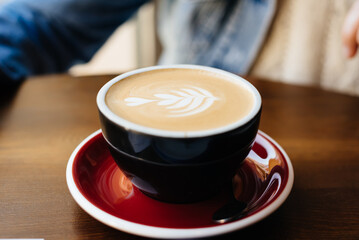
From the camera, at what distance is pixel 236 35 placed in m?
1.14

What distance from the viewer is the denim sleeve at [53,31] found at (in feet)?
2.61

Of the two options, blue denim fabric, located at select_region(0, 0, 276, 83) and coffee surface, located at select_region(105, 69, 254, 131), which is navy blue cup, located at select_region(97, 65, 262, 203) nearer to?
coffee surface, located at select_region(105, 69, 254, 131)

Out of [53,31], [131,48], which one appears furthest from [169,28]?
[131,48]

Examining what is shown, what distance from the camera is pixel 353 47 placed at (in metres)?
0.77

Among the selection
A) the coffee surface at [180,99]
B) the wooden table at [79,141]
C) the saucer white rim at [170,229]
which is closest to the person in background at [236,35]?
the wooden table at [79,141]

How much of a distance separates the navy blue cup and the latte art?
0.16 feet

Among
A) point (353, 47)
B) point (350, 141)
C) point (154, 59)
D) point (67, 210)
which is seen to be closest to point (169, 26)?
point (154, 59)

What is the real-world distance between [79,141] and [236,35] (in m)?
0.76

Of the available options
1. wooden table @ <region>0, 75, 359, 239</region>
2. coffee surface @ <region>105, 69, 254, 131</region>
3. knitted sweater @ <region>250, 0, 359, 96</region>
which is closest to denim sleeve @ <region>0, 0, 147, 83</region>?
wooden table @ <region>0, 75, 359, 239</region>

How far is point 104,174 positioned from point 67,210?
71 millimetres

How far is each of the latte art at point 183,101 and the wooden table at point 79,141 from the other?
13 centimetres

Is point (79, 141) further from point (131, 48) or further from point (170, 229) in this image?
point (131, 48)

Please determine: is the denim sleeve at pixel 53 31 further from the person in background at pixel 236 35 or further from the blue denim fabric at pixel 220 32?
the blue denim fabric at pixel 220 32

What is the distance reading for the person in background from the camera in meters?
1.02
